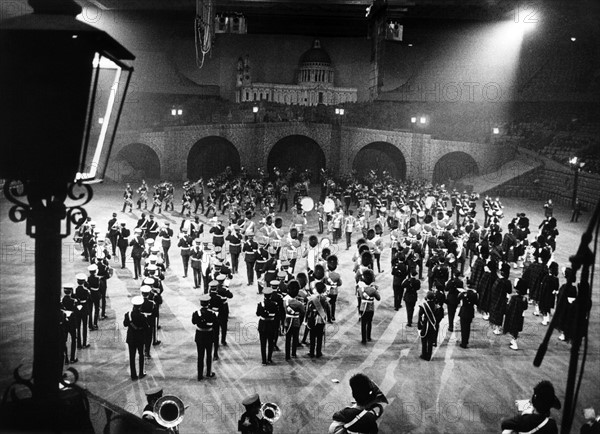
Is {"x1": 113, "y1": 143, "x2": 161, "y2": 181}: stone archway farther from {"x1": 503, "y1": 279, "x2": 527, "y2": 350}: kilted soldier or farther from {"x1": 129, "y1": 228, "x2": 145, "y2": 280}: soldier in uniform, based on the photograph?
{"x1": 503, "y1": 279, "x2": 527, "y2": 350}: kilted soldier

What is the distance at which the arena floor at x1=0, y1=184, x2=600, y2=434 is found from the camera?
8.22 metres

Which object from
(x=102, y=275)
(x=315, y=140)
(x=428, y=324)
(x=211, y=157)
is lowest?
(x=428, y=324)

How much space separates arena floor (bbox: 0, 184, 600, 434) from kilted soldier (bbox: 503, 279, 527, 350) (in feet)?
0.99

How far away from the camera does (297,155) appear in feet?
142

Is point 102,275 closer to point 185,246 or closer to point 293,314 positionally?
point 185,246

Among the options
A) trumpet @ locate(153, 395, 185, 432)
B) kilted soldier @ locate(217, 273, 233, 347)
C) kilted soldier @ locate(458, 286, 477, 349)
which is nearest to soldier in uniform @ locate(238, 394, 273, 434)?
trumpet @ locate(153, 395, 185, 432)

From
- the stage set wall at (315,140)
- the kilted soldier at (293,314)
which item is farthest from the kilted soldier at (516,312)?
the stage set wall at (315,140)

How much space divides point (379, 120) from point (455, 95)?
757 cm

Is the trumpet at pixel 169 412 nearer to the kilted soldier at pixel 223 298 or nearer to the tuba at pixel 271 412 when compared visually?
the tuba at pixel 271 412

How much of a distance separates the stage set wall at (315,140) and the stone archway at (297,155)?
1.05 m

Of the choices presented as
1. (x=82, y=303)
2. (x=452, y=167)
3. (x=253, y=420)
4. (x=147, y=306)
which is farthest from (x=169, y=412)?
(x=452, y=167)

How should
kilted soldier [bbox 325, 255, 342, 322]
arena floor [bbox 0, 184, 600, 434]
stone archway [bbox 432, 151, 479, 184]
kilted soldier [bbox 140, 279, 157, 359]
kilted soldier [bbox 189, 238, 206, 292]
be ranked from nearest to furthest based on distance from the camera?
1. arena floor [bbox 0, 184, 600, 434]
2. kilted soldier [bbox 140, 279, 157, 359]
3. kilted soldier [bbox 325, 255, 342, 322]
4. kilted soldier [bbox 189, 238, 206, 292]
5. stone archway [bbox 432, 151, 479, 184]

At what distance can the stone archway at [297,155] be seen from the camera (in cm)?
4250

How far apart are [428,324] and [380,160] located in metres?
33.1
